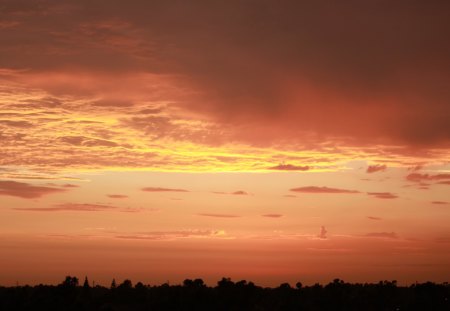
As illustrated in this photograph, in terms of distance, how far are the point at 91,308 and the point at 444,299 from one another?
324ft

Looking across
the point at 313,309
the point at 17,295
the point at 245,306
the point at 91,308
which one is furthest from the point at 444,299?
the point at 17,295

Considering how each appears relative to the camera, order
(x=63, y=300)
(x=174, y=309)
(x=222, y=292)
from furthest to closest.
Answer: (x=222, y=292) → (x=174, y=309) → (x=63, y=300)

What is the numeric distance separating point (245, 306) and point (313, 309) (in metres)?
20.7

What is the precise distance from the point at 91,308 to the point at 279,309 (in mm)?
54339

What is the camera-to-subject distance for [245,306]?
194625 millimetres

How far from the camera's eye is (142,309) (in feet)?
648

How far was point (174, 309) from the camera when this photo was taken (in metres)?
180

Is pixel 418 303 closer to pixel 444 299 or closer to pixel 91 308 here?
pixel 444 299

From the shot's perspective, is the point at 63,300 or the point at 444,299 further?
the point at 444,299

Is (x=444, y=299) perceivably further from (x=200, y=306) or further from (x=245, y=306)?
(x=200, y=306)

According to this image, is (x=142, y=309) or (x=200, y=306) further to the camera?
(x=142, y=309)

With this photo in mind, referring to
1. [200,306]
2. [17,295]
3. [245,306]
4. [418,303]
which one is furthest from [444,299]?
[17,295]

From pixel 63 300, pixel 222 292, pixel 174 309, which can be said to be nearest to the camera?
pixel 63 300

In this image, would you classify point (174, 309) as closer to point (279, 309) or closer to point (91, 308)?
point (91, 308)
